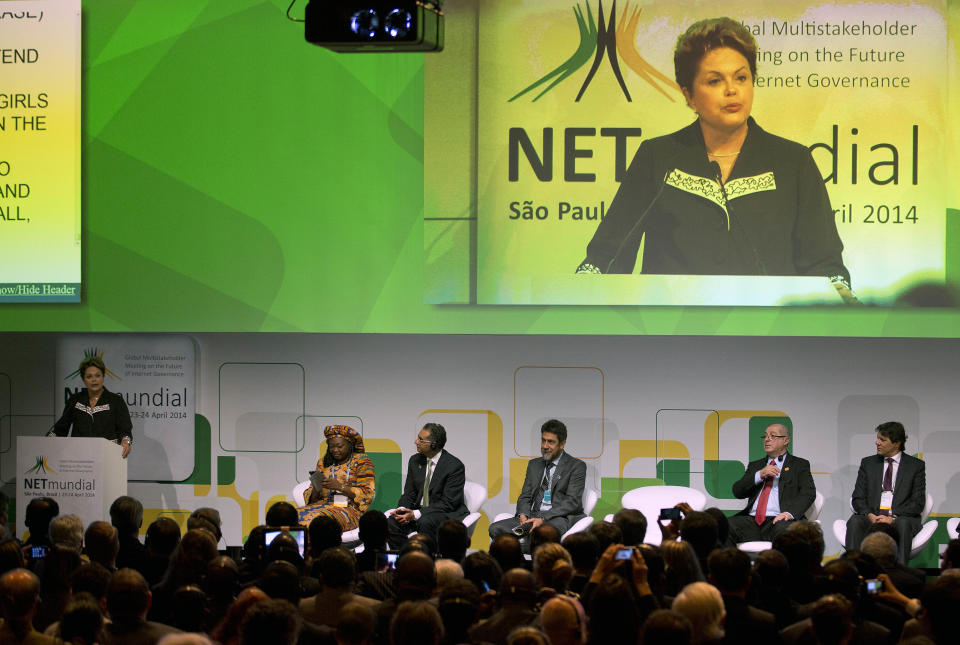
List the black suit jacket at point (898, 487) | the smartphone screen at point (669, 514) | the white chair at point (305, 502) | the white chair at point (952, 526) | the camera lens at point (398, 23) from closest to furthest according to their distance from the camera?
the smartphone screen at point (669, 514), the camera lens at point (398, 23), the white chair at point (305, 502), the black suit jacket at point (898, 487), the white chair at point (952, 526)

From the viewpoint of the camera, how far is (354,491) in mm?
7043

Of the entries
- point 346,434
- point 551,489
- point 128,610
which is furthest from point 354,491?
point 128,610

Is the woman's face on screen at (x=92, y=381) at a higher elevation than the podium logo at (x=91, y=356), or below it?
below

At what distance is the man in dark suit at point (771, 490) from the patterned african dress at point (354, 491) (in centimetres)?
222

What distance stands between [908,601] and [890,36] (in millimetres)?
4131

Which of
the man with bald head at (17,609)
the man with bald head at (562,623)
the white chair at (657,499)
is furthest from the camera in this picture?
the white chair at (657,499)

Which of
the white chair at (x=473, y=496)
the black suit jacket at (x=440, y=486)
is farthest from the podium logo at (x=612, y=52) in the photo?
the white chair at (x=473, y=496)

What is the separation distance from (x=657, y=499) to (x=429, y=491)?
59.7 inches

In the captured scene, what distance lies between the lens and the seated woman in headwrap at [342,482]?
6.99 meters

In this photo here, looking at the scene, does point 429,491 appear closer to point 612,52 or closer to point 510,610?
point 612,52

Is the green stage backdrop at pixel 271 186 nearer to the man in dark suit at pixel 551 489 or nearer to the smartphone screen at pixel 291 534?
the man in dark suit at pixel 551 489

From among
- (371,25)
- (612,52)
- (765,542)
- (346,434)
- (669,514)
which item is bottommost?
(765,542)

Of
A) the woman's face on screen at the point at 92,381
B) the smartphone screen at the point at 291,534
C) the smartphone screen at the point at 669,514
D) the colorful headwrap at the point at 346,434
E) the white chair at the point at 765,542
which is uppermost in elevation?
the woman's face on screen at the point at 92,381

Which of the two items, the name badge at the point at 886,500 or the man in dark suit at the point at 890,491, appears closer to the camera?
the man in dark suit at the point at 890,491
